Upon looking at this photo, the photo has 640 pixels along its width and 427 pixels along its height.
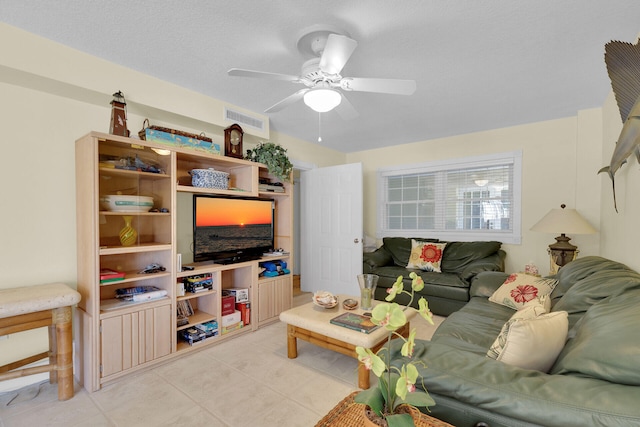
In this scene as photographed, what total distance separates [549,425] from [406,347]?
1.63ft

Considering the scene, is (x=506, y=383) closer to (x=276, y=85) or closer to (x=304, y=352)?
(x=304, y=352)

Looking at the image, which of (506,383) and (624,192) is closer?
(506,383)

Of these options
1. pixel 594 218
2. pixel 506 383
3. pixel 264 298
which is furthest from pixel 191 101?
pixel 594 218

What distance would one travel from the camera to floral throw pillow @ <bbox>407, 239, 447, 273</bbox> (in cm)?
378

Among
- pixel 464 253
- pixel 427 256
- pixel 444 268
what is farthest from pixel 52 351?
pixel 464 253

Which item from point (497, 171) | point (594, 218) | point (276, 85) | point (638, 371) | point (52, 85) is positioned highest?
point (276, 85)

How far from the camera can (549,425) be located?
0.79 m

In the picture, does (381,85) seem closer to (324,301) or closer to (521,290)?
(324,301)

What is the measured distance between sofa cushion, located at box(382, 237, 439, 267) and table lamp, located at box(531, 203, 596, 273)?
4.43 ft

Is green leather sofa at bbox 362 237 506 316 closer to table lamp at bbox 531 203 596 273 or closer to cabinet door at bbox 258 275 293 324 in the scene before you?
table lamp at bbox 531 203 596 273

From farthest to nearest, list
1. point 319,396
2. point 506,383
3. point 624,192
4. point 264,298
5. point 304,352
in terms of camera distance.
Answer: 1. point 264,298
2. point 304,352
3. point 624,192
4. point 319,396
5. point 506,383

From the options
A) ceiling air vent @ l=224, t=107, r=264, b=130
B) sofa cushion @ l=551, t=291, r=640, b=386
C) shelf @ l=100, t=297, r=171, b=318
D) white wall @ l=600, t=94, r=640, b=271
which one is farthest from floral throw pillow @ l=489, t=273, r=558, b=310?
ceiling air vent @ l=224, t=107, r=264, b=130

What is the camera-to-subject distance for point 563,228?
286 centimetres

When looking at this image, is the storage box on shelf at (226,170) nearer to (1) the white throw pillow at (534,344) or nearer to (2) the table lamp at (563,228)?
(1) the white throw pillow at (534,344)
